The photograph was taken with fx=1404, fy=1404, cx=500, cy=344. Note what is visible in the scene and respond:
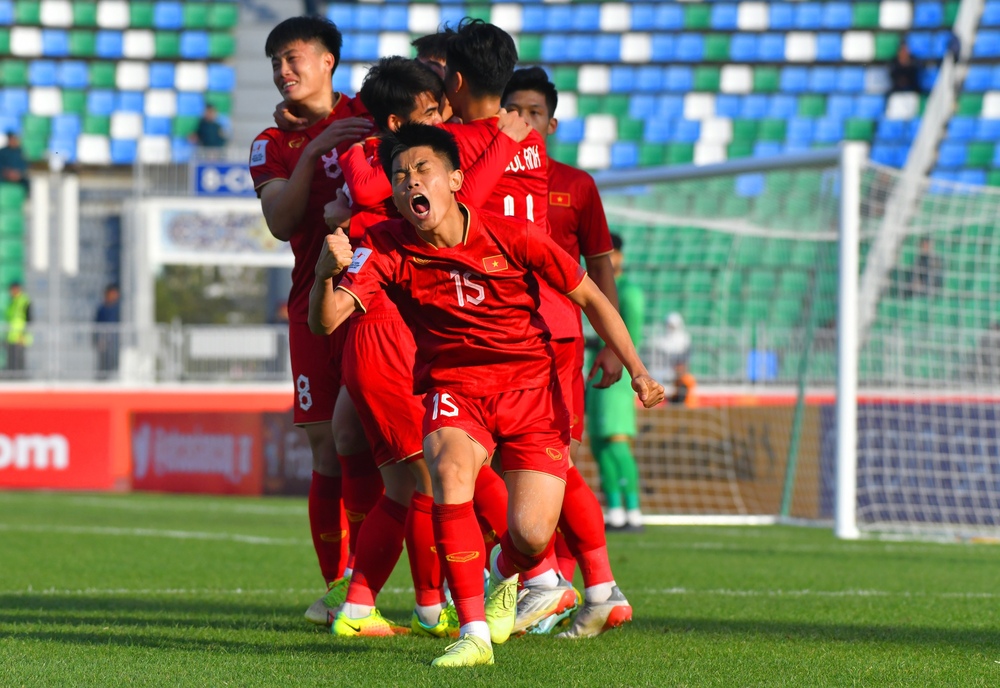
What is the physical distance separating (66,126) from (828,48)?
12.9 m

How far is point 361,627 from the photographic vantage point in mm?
4570

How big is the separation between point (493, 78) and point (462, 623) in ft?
5.64

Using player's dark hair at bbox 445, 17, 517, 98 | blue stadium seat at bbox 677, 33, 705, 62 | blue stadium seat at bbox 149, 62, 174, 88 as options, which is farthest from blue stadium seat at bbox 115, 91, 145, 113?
player's dark hair at bbox 445, 17, 517, 98

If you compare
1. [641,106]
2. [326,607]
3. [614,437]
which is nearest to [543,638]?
[326,607]

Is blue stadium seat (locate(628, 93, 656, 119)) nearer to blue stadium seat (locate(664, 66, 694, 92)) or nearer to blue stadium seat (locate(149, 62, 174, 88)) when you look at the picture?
blue stadium seat (locate(664, 66, 694, 92))

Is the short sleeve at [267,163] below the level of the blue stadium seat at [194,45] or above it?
below

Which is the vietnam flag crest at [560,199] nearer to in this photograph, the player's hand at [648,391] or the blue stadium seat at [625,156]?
the player's hand at [648,391]

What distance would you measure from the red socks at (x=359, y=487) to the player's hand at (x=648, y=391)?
4.64 ft

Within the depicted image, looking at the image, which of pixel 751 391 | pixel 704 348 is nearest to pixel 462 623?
pixel 751 391

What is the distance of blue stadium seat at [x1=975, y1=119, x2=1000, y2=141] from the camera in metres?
21.9

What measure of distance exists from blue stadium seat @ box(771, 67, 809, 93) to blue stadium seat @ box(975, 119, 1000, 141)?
296 centimetres

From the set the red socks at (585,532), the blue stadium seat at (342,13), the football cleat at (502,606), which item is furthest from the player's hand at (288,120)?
the blue stadium seat at (342,13)

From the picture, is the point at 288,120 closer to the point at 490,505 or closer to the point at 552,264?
the point at 552,264

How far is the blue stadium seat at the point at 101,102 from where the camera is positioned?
78.5 ft
